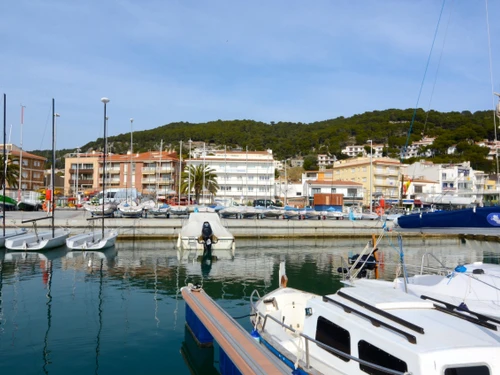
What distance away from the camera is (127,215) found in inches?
2227

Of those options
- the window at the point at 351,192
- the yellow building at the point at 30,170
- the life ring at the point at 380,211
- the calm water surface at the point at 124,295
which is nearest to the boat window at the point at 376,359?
the calm water surface at the point at 124,295

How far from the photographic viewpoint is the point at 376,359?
7.52m

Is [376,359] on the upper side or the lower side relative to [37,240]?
upper

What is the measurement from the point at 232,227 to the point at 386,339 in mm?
42686

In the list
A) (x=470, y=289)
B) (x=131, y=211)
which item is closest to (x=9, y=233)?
(x=131, y=211)

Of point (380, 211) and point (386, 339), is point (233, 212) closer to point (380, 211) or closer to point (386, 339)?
point (380, 211)

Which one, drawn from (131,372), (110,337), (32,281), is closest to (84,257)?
(32,281)

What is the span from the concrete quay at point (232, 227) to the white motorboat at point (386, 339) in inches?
1458

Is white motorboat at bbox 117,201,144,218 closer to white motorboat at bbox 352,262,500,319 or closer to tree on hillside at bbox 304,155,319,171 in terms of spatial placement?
white motorboat at bbox 352,262,500,319

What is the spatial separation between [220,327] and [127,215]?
1874 inches

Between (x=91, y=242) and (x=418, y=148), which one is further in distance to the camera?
(x=418, y=148)

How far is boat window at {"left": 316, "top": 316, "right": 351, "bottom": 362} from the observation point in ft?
26.8

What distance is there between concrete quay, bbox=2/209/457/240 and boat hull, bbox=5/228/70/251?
6295 millimetres

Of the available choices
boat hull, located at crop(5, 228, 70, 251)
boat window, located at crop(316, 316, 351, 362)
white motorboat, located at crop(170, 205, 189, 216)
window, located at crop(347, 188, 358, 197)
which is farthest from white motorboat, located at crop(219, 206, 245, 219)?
boat window, located at crop(316, 316, 351, 362)
